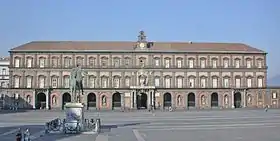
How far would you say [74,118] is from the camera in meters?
26.8

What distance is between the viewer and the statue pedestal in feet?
87.4

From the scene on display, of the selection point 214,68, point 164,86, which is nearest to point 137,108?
point 164,86

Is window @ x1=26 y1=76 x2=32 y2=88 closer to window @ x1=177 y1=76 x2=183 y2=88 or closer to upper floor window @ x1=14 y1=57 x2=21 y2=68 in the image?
upper floor window @ x1=14 y1=57 x2=21 y2=68

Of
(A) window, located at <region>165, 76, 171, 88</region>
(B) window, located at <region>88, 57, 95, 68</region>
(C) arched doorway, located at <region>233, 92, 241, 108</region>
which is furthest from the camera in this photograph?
(C) arched doorway, located at <region>233, 92, 241, 108</region>

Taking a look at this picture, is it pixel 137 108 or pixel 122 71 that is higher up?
pixel 122 71

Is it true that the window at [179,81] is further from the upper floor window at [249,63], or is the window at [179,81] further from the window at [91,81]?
the window at [91,81]

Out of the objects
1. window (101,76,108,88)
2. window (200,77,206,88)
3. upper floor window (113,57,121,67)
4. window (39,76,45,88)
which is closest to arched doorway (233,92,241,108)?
window (200,77,206,88)

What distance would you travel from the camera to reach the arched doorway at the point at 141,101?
81.5m

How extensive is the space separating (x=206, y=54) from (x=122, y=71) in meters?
17.8

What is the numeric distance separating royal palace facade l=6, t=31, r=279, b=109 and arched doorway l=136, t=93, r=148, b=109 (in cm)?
22

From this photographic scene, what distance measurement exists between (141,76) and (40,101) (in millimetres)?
21296

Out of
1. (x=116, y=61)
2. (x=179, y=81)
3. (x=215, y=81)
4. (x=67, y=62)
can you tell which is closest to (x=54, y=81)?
(x=67, y=62)

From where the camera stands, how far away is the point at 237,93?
82812 millimetres

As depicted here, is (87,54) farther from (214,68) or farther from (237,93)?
(237,93)
